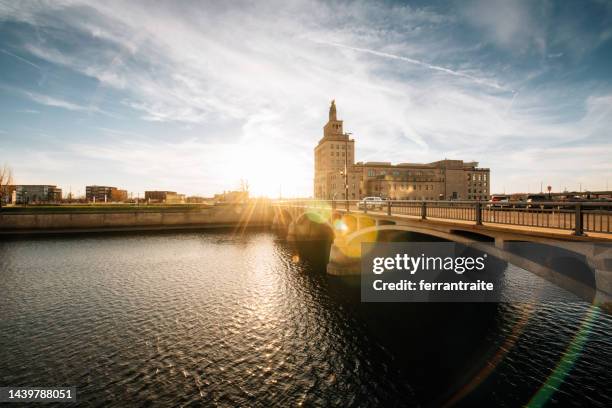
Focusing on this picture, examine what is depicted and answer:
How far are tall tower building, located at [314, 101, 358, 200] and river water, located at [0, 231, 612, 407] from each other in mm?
99249

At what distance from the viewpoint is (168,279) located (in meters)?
26.0

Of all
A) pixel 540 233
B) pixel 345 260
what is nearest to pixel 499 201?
pixel 540 233

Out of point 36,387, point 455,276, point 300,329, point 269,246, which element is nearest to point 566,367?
point 300,329

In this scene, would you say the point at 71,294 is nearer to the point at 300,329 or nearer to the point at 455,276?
the point at 300,329

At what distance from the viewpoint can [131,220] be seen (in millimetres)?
63250

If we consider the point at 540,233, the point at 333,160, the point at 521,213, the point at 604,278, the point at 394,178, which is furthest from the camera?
the point at 333,160

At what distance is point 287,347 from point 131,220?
6233 centimetres

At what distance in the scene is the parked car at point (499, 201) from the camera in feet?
38.8

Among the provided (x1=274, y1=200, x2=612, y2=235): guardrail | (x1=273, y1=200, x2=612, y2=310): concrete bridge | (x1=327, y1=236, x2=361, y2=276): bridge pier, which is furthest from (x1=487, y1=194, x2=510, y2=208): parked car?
(x1=327, y1=236, x2=361, y2=276): bridge pier

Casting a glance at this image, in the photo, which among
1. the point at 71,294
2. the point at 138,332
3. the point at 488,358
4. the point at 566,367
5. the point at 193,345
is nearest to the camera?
the point at 566,367

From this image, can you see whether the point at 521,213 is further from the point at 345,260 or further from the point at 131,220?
the point at 131,220

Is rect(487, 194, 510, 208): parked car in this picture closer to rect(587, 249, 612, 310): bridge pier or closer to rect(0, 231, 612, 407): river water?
rect(587, 249, 612, 310): bridge pier

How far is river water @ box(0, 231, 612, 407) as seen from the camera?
10.9 meters

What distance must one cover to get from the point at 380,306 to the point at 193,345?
1235 cm
